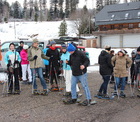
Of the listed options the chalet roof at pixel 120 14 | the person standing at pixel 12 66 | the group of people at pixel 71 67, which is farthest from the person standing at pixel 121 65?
the chalet roof at pixel 120 14

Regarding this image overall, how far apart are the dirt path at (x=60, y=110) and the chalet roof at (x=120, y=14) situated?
40.6 m

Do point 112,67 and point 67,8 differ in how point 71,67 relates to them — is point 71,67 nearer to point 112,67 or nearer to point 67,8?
point 112,67

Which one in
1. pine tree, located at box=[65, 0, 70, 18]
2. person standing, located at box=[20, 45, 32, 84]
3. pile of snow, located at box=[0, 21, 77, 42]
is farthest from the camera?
pine tree, located at box=[65, 0, 70, 18]

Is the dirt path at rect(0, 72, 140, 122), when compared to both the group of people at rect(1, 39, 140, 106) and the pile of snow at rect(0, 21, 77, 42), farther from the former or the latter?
the pile of snow at rect(0, 21, 77, 42)

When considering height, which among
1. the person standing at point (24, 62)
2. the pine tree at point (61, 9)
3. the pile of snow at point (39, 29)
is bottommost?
the person standing at point (24, 62)

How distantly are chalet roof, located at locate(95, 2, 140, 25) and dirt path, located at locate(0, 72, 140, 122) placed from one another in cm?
4060

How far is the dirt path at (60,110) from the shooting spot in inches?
194

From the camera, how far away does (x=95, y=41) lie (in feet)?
148

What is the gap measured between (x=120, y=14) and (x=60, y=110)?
44.5 metres

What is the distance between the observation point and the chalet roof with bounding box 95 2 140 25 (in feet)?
146

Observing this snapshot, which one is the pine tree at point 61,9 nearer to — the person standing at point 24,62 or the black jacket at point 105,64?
the person standing at point 24,62

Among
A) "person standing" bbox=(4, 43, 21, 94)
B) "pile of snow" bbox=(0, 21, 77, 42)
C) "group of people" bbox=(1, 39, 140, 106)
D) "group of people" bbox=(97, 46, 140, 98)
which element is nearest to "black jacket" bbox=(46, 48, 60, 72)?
"group of people" bbox=(1, 39, 140, 106)

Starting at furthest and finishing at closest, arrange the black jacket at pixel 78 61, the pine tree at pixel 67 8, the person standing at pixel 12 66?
the pine tree at pixel 67 8 < the person standing at pixel 12 66 < the black jacket at pixel 78 61

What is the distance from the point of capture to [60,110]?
5.52 m
